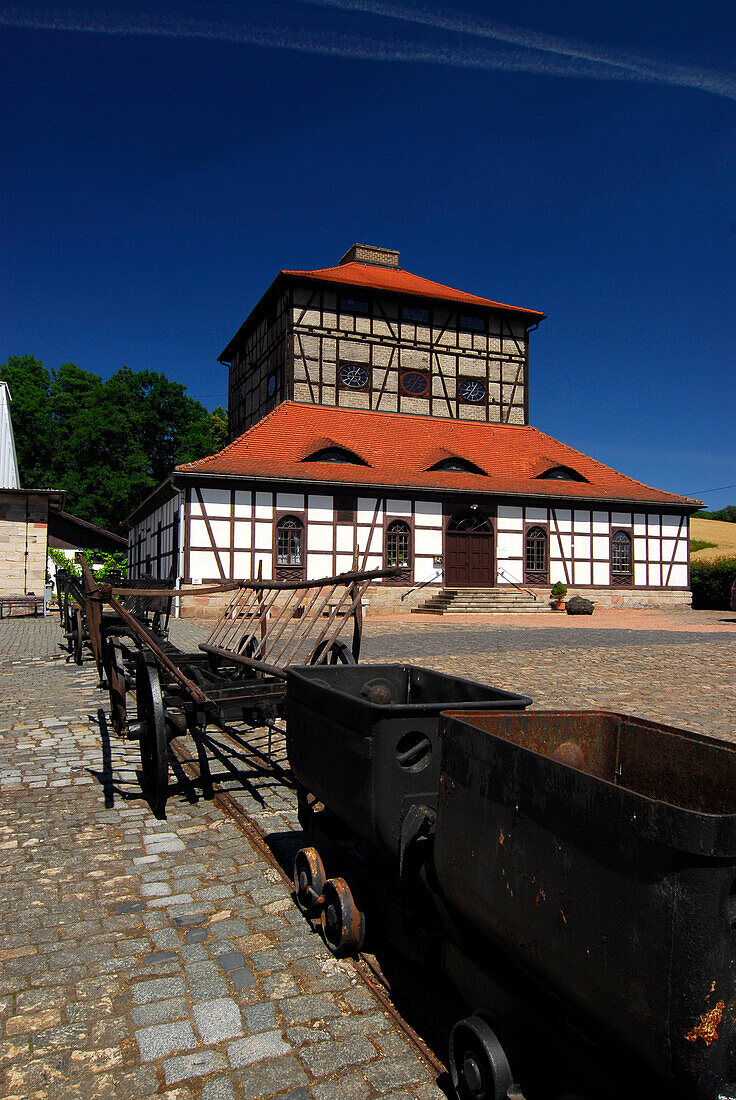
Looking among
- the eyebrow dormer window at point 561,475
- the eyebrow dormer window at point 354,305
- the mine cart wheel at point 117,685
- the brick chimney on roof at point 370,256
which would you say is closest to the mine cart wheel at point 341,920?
the mine cart wheel at point 117,685

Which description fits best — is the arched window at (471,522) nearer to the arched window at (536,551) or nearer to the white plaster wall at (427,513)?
the white plaster wall at (427,513)

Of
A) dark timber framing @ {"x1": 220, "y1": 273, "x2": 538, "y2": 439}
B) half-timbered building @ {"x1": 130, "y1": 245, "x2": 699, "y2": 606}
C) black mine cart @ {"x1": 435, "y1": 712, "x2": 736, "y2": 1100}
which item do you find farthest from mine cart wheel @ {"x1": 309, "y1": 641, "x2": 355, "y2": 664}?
dark timber framing @ {"x1": 220, "y1": 273, "x2": 538, "y2": 439}

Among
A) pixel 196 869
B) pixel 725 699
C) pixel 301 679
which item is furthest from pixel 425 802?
pixel 725 699

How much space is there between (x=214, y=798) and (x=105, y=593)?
1.77 meters

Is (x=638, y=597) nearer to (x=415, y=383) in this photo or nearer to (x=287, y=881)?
(x=415, y=383)

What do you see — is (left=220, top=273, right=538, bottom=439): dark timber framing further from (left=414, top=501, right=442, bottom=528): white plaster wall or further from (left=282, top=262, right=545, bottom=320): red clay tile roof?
(left=414, top=501, right=442, bottom=528): white plaster wall

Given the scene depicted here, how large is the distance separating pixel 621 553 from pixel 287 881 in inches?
1007

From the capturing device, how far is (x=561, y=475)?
1069 inches

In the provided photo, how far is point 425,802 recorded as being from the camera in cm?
265

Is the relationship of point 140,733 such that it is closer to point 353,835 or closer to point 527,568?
point 353,835

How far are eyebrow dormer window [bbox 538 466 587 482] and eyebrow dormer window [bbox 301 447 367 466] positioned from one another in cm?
708

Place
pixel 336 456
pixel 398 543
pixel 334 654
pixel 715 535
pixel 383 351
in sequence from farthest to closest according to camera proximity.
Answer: pixel 715 535, pixel 383 351, pixel 398 543, pixel 336 456, pixel 334 654

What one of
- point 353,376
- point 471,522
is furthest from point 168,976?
point 353,376

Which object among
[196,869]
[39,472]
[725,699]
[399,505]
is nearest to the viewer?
[196,869]
